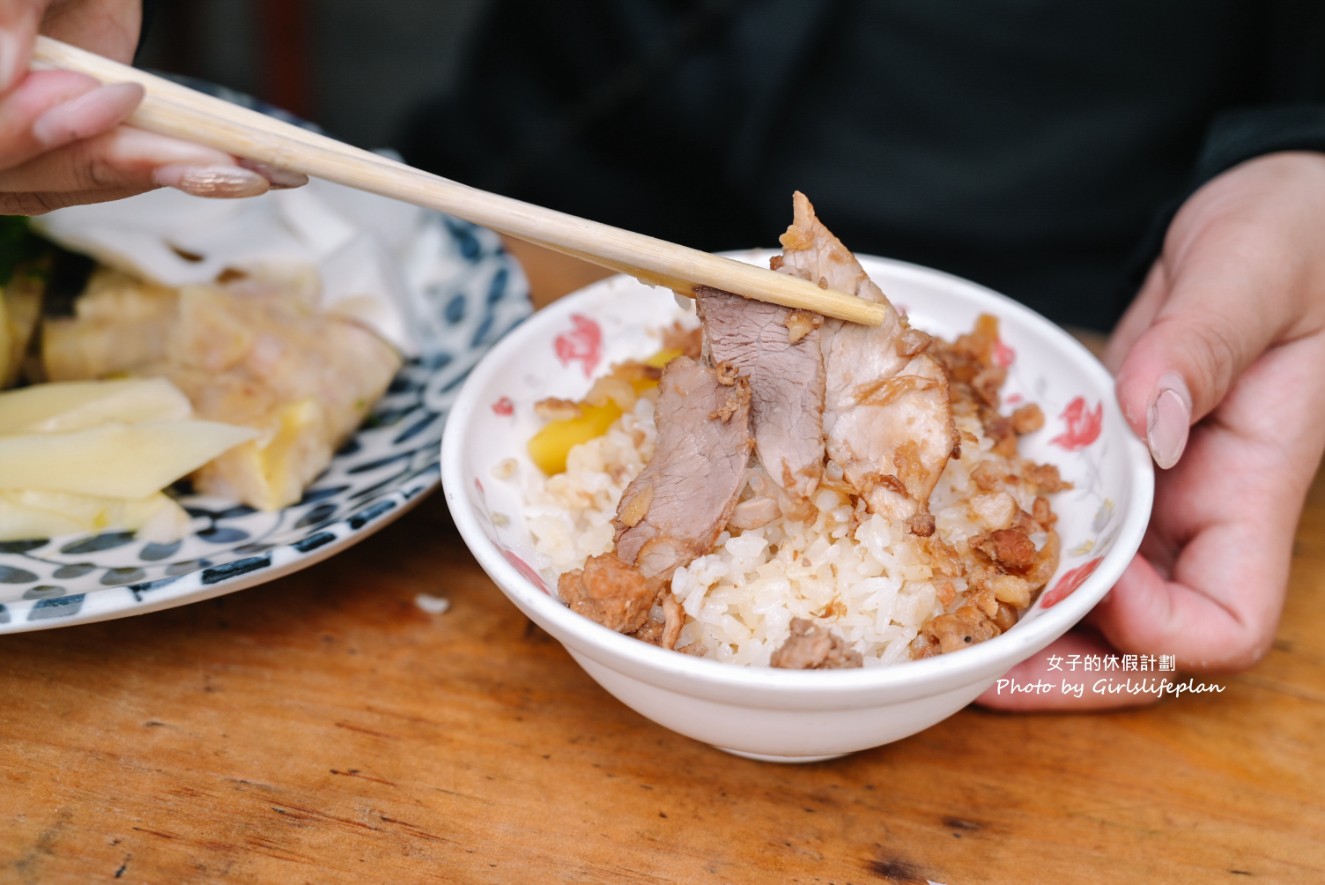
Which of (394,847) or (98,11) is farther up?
(98,11)

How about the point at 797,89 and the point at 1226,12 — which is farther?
the point at 797,89

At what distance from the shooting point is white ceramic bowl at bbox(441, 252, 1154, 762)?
4.09 ft

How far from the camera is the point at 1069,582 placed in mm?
1450

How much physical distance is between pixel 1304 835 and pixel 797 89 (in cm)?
216

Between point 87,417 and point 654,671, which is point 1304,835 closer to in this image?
point 654,671

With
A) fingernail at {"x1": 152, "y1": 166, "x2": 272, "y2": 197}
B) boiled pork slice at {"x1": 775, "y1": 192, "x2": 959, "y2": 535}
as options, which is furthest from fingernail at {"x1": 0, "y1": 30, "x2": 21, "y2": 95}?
boiled pork slice at {"x1": 775, "y1": 192, "x2": 959, "y2": 535}

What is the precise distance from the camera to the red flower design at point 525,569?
58.8 inches

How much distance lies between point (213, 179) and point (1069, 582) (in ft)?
4.16

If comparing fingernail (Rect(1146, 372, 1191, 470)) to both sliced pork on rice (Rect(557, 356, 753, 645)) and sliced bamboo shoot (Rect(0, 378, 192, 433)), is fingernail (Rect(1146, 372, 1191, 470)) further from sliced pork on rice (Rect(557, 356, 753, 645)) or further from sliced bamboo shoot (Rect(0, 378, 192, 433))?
sliced bamboo shoot (Rect(0, 378, 192, 433))

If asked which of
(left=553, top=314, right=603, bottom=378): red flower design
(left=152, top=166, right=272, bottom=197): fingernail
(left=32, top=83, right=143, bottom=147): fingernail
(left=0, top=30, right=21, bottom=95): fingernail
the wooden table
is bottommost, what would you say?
the wooden table

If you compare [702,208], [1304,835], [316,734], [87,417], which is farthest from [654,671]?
[702,208]

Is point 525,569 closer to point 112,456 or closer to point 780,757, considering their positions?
point 780,757

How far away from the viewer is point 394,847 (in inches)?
55.8

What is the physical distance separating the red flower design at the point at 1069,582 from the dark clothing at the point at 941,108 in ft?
3.88
